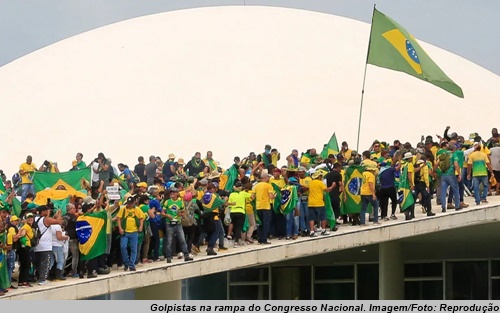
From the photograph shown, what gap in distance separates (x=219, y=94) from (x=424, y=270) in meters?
9.80

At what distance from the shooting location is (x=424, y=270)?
1042 inches

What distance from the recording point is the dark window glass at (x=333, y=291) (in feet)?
87.9

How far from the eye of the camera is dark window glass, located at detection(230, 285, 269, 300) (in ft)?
88.0

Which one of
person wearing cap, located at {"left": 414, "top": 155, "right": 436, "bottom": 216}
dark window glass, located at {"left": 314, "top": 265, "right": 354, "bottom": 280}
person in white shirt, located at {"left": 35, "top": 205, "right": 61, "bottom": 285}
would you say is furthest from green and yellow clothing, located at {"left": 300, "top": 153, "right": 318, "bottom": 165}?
person in white shirt, located at {"left": 35, "top": 205, "right": 61, "bottom": 285}

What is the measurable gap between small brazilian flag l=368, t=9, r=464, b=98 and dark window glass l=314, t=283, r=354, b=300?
5241 millimetres

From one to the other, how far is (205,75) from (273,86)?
6.64ft

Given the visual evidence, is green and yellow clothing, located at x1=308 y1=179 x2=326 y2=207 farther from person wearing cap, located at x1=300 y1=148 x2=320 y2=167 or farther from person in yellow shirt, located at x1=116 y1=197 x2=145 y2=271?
person in yellow shirt, located at x1=116 y1=197 x2=145 y2=271

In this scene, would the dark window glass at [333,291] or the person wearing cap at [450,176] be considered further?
the dark window glass at [333,291]

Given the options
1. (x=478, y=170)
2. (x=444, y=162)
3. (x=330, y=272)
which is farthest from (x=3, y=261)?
(x=330, y=272)

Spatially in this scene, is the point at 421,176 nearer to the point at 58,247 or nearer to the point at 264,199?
the point at 264,199

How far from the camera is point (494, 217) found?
20.8m

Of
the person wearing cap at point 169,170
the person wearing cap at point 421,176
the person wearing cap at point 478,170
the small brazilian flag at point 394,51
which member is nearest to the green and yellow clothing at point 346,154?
the small brazilian flag at point 394,51

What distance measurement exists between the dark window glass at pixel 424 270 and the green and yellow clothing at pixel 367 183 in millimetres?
6536

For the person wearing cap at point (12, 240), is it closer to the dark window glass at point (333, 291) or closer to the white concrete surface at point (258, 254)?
the white concrete surface at point (258, 254)
